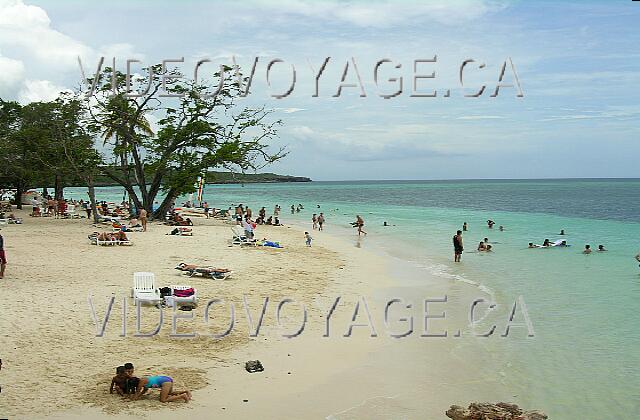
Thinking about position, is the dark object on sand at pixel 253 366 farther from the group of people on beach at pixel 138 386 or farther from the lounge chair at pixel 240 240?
the lounge chair at pixel 240 240

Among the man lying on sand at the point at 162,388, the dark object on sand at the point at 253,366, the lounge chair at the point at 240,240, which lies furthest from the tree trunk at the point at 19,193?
the man lying on sand at the point at 162,388

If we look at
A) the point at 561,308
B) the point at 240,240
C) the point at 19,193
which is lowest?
the point at 561,308

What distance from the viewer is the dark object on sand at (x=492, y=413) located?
289 inches

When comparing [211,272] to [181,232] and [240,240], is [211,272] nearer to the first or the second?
[240,240]

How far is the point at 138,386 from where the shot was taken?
24.7ft

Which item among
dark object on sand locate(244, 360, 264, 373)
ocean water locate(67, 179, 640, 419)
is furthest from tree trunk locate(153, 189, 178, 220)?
dark object on sand locate(244, 360, 264, 373)

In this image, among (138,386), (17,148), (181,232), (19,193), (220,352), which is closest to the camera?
(138,386)

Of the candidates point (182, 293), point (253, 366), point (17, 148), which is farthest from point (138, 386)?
point (17, 148)

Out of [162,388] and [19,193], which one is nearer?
[162,388]

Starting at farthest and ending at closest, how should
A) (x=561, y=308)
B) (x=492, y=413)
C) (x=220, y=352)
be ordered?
(x=561, y=308), (x=220, y=352), (x=492, y=413)

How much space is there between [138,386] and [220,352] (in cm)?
219

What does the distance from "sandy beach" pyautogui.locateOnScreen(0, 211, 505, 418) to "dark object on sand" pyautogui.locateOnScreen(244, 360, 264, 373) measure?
102mm

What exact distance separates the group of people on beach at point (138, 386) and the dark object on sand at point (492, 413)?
355 cm

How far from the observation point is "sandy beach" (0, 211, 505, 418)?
766cm
